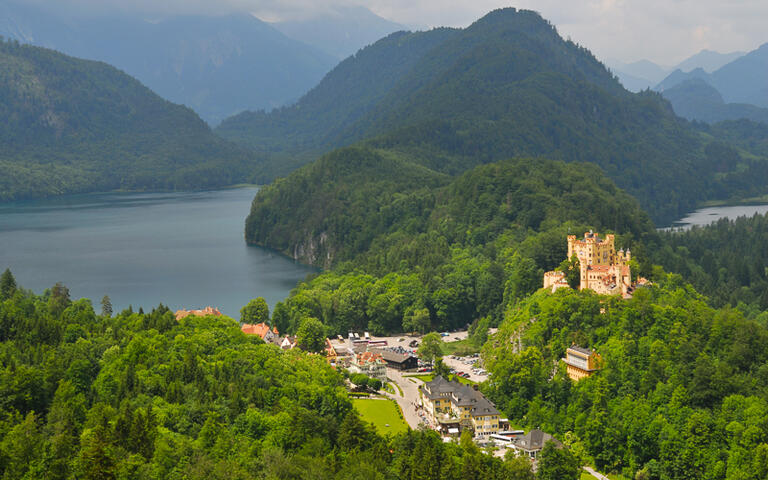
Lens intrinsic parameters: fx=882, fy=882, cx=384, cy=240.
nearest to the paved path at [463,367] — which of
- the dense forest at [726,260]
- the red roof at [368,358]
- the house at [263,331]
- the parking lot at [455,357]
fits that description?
the parking lot at [455,357]

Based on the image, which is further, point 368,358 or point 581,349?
point 368,358

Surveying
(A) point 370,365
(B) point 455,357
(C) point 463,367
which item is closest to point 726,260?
(B) point 455,357

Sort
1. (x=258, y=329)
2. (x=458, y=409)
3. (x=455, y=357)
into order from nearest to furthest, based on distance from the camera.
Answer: (x=458, y=409) → (x=455, y=357) → (x=258, y=329)

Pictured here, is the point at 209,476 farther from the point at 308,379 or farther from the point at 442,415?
the point at 442,415

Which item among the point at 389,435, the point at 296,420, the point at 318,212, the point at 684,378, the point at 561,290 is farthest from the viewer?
the point at 318,212

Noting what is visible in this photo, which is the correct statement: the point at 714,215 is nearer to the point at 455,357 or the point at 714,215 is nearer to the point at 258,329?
the point at 455,357

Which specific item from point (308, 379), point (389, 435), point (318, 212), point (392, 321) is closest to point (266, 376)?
point (308, 379)
